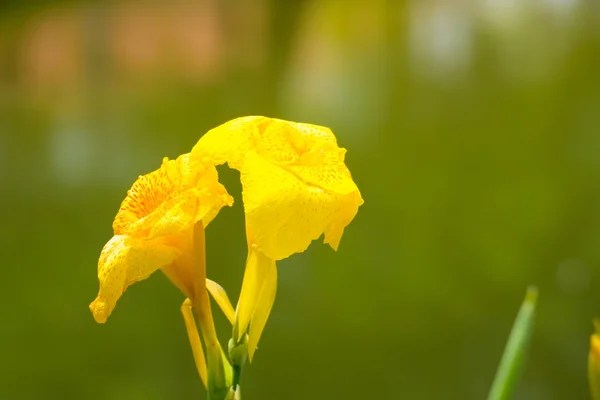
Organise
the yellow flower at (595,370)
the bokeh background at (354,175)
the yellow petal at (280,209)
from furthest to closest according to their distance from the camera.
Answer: the bokeh background at (354,175) → the yellow flower at (595,370) → the yellow petal at (280,209)

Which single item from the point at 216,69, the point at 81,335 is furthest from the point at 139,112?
the point at 81,335

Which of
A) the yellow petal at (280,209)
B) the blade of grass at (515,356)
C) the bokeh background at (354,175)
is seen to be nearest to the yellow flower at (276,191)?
the yellow petal at (280,209)

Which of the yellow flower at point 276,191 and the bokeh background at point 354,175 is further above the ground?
the yellow flower at point 276,191

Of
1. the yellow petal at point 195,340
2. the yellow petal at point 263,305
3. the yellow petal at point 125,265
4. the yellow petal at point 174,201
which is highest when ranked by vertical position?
the yellow petal at point 174,201

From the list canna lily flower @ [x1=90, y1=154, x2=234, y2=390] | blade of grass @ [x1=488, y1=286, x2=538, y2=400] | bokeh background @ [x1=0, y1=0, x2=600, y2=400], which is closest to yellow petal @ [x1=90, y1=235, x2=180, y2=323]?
canna lily flower @ [x1=90, y1=154, x2=234, y2=390]

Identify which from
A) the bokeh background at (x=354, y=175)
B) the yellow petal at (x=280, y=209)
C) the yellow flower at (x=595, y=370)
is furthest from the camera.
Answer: the bokeh background at (x=354, y=175)

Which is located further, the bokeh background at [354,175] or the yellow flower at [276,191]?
the bokeh background at [354,175]

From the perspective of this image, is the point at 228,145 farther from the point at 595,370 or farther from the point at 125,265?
the point at 595,370

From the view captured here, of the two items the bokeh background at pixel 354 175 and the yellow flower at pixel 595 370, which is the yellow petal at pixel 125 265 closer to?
the yellow flower at pixel 595 370
